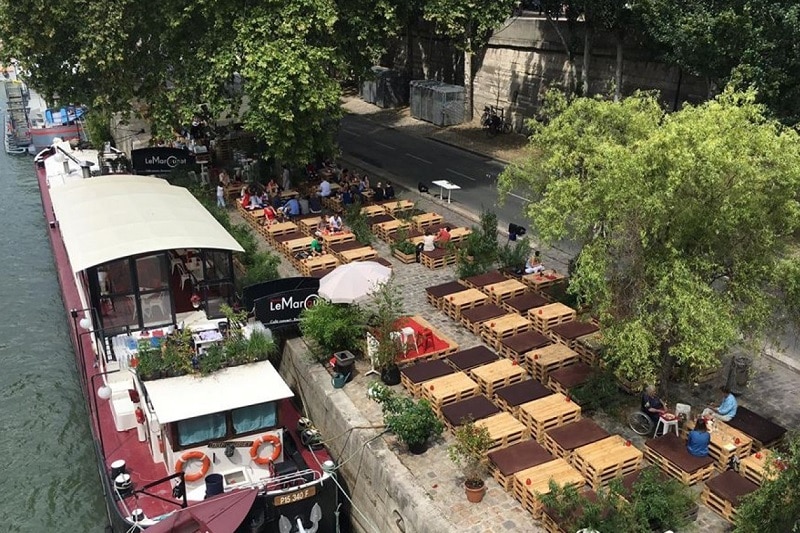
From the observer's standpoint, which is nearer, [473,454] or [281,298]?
[473,454]

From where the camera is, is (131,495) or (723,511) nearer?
(723,511)

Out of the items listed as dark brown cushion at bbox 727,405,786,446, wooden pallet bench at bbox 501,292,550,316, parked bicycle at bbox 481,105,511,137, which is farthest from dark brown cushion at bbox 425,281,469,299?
parked bicycle at bbox 481,105,511,137

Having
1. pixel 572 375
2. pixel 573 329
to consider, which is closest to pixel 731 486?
pixel 572 375

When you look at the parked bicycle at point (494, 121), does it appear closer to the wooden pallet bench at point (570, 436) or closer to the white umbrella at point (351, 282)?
the white umbrella at point (351, 282)

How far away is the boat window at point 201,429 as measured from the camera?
43.6 feet

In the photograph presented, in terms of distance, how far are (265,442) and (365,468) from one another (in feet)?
6.37

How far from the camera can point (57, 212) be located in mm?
20156

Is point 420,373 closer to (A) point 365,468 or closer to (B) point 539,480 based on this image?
(A) point 365,468

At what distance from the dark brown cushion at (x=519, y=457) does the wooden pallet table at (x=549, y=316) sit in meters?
5.17

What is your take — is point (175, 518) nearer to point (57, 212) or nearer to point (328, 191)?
A: point (57, 212)

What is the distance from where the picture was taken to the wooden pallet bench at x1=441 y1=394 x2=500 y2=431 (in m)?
14.3

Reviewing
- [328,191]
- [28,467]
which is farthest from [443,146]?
[28,467]

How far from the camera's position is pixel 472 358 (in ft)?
54.9

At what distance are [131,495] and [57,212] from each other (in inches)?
389
